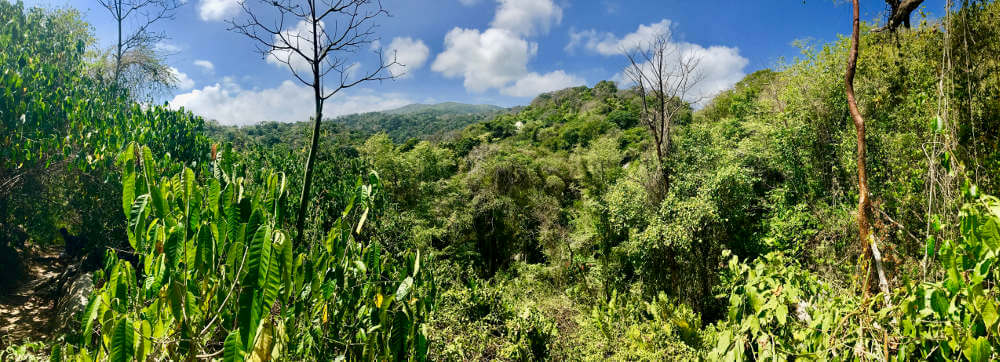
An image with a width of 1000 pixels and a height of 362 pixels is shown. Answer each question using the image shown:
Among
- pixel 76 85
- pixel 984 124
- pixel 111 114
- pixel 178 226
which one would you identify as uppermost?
pixel 76 85

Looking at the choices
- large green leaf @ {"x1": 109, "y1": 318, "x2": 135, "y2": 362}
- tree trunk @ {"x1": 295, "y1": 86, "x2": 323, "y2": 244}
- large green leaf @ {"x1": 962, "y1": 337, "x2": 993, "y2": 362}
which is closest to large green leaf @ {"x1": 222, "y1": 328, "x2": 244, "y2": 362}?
large green leaf @ {"x1": 109, "y1": 318, "x2": 135, "y2": 362}

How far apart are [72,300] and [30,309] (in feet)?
6.87

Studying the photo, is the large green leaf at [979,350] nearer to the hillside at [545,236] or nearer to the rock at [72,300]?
the hillside at [545,236]

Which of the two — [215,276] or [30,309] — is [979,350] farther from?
[30,309]

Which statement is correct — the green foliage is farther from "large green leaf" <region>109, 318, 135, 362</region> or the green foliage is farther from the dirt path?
the dirt path

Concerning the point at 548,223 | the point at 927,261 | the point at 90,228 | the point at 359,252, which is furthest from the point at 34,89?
the point at 548,223

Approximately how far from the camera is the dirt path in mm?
6098

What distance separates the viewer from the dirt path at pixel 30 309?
610 cm

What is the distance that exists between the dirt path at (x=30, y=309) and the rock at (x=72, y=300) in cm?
26

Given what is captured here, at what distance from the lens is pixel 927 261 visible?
1869 mm

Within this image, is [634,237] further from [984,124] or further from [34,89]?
[34,89]

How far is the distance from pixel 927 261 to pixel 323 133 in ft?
43.0

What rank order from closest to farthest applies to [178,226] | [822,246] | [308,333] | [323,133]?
[178,226], [308,333], [822,246], [323,133]

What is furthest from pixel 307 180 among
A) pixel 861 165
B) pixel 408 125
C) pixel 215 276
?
pixel 408 125
